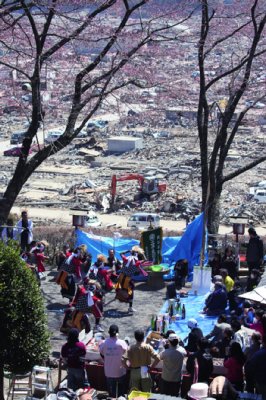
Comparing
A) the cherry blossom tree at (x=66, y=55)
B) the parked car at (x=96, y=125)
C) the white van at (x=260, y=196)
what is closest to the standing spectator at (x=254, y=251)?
the cherry blossom tree at (x=66, y=55)

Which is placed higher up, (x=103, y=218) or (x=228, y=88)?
(x=228, y=88)

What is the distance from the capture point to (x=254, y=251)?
53.2 feet

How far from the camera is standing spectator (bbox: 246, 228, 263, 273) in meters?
16.2

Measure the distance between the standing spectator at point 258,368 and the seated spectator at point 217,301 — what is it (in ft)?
13.9

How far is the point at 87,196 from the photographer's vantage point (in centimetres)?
4662

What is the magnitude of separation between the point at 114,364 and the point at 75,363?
1.59 feet

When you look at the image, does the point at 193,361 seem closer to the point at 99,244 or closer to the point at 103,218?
the point at 99,244

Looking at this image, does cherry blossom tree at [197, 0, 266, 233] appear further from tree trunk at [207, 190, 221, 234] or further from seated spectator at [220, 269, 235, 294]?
seated spectator at [220, 269, 235, 294]

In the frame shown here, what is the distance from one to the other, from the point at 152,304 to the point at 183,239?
223cm

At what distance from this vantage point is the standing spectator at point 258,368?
949 centimetres

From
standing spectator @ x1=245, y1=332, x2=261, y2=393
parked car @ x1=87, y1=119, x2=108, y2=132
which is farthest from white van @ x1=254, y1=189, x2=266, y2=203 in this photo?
standing spectator @ x1=245, y1=332, x2=261, y2=393

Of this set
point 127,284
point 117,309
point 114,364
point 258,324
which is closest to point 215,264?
point 127,284

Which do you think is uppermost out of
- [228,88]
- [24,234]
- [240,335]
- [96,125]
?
[96,125]

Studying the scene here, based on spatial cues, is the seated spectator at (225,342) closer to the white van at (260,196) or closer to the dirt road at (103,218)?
the dirt road at (103,218)
